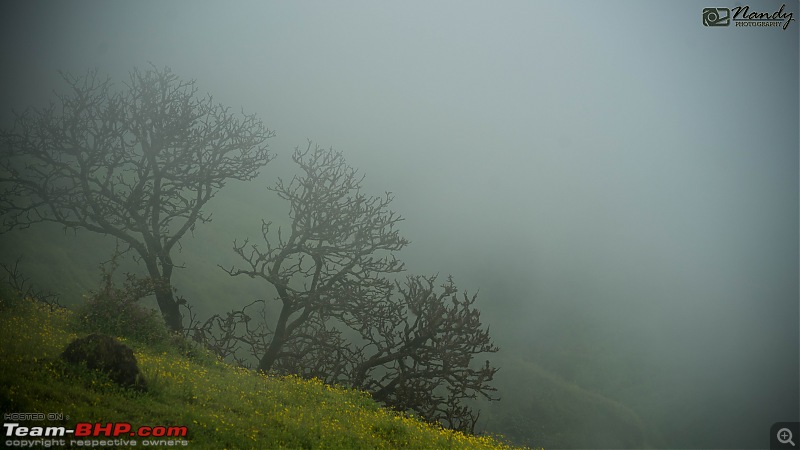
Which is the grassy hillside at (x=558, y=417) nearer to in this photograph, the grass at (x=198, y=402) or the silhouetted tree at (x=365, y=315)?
the silhouetted tree at (x=365, y=315)

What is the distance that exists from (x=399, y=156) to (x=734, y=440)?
375ft

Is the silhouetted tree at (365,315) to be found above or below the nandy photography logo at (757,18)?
below

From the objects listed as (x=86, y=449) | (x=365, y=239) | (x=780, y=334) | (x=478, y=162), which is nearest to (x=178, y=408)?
(x=86, y=449)

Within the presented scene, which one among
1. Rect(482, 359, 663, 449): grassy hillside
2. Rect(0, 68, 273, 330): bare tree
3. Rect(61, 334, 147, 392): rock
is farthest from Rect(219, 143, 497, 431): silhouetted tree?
Rect(482, 359, 663, 449): grassy hillside

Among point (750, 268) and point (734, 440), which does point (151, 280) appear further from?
point (750, 268)

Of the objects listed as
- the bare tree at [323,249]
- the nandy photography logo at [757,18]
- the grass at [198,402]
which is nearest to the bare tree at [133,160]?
the bare tree at [323,249]

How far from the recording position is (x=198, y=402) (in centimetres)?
1215

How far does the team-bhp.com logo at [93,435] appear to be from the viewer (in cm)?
891

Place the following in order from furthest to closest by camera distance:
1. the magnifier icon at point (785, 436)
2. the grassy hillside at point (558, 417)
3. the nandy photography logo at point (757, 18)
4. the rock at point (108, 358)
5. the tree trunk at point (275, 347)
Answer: the grassy hillside at point (558, 417)
the nandy photography logo at point (757, 18)
the magnifier icon at point (785, 436)
the tree trunk at point (275, 347)
the rock at point (108, 358)

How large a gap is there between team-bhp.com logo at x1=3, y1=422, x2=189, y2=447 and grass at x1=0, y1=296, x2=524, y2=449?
20 centimetres

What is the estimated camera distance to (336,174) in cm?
2319

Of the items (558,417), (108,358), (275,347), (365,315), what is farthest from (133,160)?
(558,417)

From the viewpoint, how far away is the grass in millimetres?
10312

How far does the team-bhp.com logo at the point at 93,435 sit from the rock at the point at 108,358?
208 centimetres
